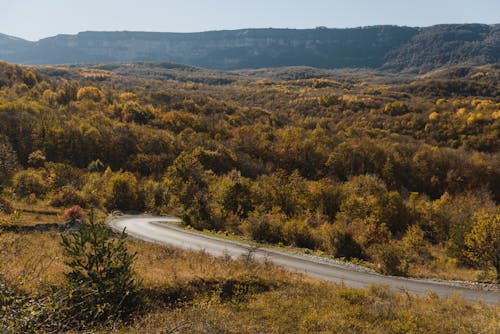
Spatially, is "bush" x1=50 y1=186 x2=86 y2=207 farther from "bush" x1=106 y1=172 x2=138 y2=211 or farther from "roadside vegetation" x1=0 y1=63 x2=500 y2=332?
"bush" x1=106 y1=172 x2=138 y2=211

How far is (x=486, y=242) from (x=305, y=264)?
1053cm

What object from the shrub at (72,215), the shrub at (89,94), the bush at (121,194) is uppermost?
the shrub at (89,94)

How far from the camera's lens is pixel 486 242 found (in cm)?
1991

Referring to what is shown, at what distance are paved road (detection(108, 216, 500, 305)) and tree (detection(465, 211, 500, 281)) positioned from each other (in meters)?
3.14

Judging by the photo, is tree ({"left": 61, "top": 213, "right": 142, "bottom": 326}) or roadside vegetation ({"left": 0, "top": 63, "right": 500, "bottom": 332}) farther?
roadside vegetation ({"left": 0, "top": 63, "right": 500, "bottom": 332})

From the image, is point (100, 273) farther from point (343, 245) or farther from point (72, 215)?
point (72, 215)

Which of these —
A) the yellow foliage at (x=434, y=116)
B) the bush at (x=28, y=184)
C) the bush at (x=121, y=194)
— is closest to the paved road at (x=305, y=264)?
the bush at (x=121, y=194)

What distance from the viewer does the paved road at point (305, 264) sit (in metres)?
17.5

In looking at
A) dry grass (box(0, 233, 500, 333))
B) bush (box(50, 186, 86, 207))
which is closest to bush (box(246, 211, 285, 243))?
dry grass (box(0, 233, 500, 333))

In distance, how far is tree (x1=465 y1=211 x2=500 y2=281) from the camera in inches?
768

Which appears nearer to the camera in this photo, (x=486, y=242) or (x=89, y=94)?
(x=486, y=242)

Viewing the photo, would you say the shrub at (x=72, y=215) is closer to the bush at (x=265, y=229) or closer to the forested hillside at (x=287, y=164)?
the forested hillside at (x=287, y=164)

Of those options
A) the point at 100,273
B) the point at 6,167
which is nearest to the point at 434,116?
the point at 6,167

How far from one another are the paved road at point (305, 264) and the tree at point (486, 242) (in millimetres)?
3141
